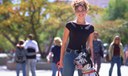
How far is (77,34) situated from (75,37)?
0.06 meters

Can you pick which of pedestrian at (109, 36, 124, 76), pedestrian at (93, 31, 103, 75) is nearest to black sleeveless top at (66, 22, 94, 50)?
pedestrian at (93, 31, 103, 75)

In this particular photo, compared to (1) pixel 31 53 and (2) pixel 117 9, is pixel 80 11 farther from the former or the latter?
(2) pixel 117 9

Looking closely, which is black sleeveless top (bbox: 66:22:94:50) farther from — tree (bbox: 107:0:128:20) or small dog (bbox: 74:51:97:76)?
tree (bbox: 107:0:128:20)

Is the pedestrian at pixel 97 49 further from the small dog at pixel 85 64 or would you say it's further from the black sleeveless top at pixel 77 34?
the small dog at pixel 85 64

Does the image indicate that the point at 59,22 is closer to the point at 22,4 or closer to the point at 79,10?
the point at 22,4

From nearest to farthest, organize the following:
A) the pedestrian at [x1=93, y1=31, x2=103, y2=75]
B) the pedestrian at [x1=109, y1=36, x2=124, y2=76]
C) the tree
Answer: the pedestrian at [x1=93, y1=31, x2=103, y2=75]
the pedestrian at [x1=109, y1=36, x2=124, y2=76]
the tree

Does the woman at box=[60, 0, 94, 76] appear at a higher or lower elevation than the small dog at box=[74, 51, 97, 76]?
higher

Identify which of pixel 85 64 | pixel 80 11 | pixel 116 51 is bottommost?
pixel 85 64

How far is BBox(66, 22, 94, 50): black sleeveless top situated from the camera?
6.21 meters

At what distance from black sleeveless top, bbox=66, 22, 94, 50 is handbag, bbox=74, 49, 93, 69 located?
6.7 inches

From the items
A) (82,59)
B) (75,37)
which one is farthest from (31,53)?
(82,59)

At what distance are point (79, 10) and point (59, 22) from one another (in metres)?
23.2

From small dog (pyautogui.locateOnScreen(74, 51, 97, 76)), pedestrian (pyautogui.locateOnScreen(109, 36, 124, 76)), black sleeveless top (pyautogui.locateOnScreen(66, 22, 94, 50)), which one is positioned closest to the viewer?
small dog (pyautogui.locateOnScreen(74, 51, 97, 76))

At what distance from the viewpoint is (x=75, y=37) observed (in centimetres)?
622
